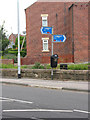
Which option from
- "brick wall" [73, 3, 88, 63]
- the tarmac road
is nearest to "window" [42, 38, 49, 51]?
"brick wall" [73, 3, 88, 63]

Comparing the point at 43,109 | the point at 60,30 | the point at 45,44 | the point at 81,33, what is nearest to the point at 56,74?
the point at 43,109

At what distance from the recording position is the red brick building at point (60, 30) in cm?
2434

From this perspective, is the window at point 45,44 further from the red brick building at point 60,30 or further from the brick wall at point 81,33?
the brick wall at point 81,33

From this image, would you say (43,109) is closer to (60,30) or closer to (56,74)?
(56,74)

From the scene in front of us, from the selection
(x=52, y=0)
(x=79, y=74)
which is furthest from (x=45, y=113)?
(x=52, y=0)

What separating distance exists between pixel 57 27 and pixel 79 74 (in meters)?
14.4

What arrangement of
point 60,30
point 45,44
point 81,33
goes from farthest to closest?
point 45,44 → point 60,30 → point 81,33

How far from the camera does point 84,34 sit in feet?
82.3

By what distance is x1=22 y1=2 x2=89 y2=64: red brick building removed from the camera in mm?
24344

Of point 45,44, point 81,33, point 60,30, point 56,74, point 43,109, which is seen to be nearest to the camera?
point 43,109

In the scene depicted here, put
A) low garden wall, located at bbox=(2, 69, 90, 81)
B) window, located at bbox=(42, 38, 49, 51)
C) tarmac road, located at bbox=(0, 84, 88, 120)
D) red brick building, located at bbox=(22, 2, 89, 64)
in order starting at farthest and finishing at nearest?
window, located at bbox=(42, 38, 49, 51) < red brick building, located at bbox=(22, 2, 89, 64) < low garden wall, located at bbox=(2, 69, 90, 81) < tarmac road, located at bbox=(0, 84, 88, 120)

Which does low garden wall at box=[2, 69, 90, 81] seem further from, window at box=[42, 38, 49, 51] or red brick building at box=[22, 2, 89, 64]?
window at box=[42, 38, 49, 51]

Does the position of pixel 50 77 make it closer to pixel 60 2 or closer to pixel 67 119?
pixel 67 119

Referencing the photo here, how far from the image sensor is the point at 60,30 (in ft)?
90.3
